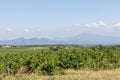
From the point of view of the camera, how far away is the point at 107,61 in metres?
20.0

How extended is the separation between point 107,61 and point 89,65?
1813mm

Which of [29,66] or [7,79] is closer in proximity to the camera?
[7,79]

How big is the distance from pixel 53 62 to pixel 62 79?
5975 mm

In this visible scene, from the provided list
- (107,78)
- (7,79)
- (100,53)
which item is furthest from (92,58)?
(7,79)

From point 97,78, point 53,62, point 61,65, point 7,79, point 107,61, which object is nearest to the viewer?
point 7,79

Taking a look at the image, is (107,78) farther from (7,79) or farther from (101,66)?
(101,66)

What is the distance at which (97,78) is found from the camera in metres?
11.9

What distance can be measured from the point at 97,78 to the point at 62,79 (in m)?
1.36

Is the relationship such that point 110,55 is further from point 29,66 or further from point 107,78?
point 107,78

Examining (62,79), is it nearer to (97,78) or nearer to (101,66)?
(97,78)

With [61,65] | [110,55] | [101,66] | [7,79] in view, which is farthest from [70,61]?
[7,79]

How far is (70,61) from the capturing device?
1909cm

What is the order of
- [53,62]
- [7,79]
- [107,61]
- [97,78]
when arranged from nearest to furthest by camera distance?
1. [7,79]
2. [97,78]
3. [53,62]
4. [107,61]

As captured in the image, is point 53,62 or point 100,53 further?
point 100,53
